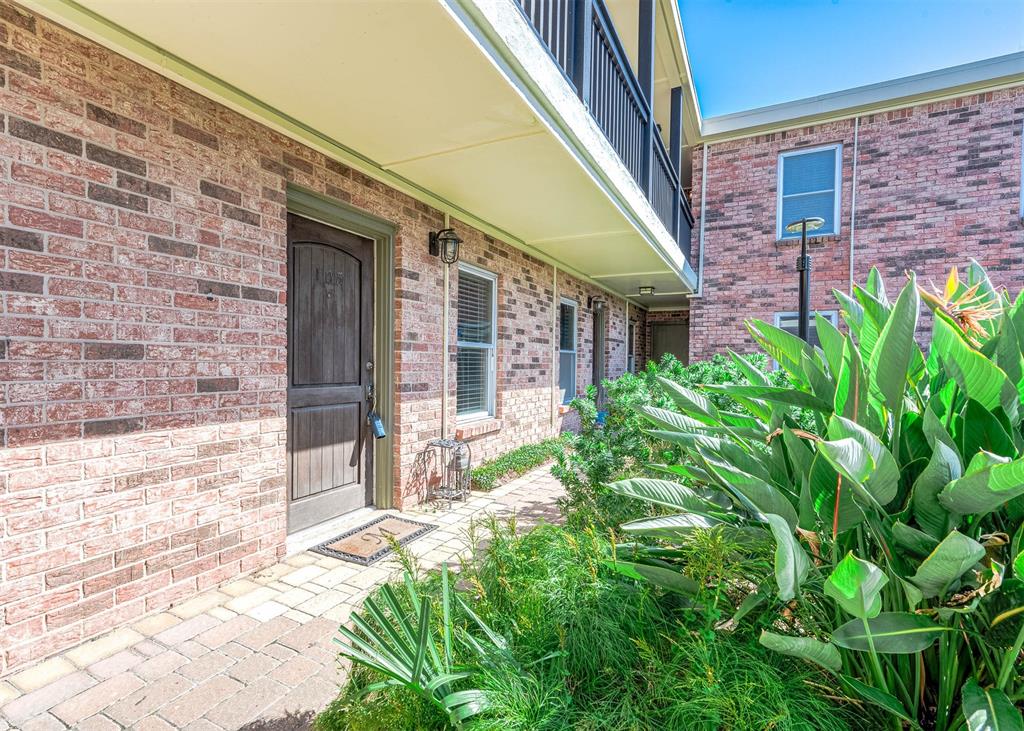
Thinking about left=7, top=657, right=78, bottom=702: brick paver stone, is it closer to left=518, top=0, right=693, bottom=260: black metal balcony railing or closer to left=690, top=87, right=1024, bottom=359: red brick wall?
left=518, top=0, right=693, bottom=260: black metal balcony railing

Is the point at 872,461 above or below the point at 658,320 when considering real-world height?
below

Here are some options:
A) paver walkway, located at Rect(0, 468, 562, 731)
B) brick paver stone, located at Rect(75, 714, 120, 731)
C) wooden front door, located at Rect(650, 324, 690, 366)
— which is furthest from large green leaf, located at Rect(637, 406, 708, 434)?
wooden front door, located at Rect(650, 324, 690, 366)

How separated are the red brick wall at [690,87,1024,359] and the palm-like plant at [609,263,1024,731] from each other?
7698 millimetres

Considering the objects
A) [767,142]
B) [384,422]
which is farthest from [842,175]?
[384,422]

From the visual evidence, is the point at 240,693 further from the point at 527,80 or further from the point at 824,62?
the point at 824,62

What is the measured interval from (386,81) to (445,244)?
1997 millimetres

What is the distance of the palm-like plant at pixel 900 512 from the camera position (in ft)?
3.04

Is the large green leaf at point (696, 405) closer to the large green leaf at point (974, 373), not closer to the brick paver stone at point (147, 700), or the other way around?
the large green leaf at point (974, 373)

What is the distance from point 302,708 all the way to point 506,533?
98 centimetres

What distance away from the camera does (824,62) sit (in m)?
7.68

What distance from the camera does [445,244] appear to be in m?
4.33

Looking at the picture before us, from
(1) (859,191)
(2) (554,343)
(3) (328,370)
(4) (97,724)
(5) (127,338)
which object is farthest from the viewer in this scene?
(1) (859,191)

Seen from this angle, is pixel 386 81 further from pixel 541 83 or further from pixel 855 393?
pixel 855 393

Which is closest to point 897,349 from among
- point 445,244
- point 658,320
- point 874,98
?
point 445,244
